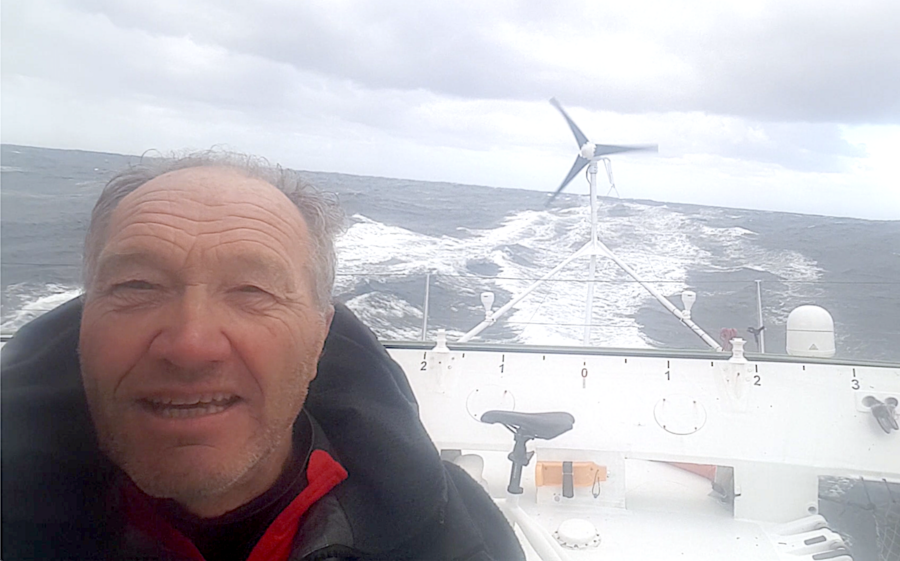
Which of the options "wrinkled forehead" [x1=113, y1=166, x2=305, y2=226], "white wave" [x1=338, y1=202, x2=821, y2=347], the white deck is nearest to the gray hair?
"wrinkled forehead" [x1=113, y1=166, x2=305, y2=226]

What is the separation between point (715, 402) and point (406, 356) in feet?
3.04

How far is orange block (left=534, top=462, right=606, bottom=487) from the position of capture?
1373 mm

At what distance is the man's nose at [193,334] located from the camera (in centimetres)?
49

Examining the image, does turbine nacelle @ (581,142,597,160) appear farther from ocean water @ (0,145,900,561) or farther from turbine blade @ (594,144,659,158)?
ocean water @ (0,145,900,561)

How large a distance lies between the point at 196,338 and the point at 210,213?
0.44ft

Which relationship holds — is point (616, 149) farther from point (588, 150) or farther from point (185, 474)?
point (185, 474)

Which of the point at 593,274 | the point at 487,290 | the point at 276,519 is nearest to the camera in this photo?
the point at 276,519

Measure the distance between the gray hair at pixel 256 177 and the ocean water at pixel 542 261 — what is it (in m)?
0.03

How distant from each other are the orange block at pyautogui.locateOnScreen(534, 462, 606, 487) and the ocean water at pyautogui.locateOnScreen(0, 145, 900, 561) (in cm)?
41

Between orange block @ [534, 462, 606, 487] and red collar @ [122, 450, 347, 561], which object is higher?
red collar @ [122, 450, 347, 561]

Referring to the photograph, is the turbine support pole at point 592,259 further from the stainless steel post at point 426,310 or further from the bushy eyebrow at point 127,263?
the bushy eyebrow at point 127,263

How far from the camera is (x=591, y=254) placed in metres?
2.04

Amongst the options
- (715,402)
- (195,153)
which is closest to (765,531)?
(715,402)

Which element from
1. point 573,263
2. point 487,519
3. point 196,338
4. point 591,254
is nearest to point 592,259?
point 591,254
